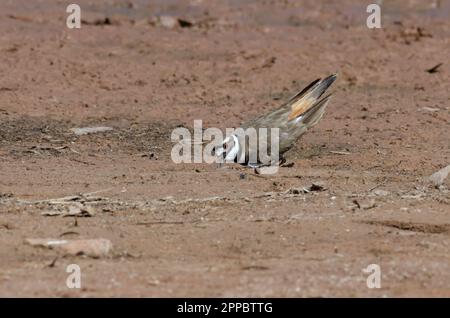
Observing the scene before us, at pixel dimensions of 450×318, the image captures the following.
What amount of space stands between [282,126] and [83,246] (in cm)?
366

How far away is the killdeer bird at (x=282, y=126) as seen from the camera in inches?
404

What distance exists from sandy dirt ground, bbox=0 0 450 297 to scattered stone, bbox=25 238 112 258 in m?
0.05

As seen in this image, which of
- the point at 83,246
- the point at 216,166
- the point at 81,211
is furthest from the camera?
the point at 216,166

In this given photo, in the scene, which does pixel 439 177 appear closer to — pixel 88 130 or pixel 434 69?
pixel 88 130

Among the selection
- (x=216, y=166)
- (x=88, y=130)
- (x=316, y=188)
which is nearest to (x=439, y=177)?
(x=316, y=188)

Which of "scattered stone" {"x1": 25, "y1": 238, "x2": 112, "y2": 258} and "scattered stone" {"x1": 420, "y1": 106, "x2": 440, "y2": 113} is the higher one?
"scattered stone" {"x1": 420, "y1": 106, "x2": 440, "y2": 113}

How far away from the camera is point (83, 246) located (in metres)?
7.29

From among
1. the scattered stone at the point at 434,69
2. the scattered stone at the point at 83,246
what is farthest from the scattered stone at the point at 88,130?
the scattered stone at the point at 434,69

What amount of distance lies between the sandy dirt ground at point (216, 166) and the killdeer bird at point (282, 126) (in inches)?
8.3

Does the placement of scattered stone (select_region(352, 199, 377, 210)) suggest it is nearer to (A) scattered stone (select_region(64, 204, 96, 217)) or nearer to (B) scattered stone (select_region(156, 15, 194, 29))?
(A) scattered stone (select_region(64, 204, 96, 217))

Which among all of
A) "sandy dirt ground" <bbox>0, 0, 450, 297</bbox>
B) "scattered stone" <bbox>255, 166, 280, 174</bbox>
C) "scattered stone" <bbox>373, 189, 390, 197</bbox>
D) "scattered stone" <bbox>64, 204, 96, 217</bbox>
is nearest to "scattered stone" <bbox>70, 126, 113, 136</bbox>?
"sandy dirt ground" <bbox>0, 0, 450, 297</bbox>

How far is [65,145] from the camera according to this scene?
1101 cm

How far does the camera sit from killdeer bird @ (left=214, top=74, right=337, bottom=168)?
1026 cm
